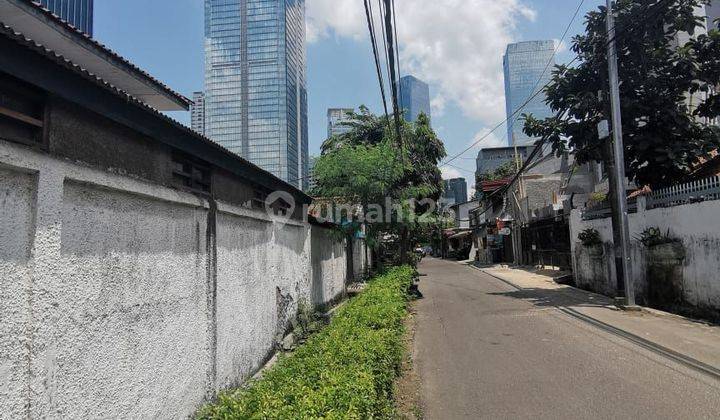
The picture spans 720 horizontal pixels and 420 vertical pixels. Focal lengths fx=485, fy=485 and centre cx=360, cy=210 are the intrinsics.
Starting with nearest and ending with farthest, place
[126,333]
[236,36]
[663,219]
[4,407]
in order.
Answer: [4,407] < [126,333] < [663,219] < [236,36]

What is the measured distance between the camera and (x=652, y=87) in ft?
44.0

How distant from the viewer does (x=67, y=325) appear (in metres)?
3.39

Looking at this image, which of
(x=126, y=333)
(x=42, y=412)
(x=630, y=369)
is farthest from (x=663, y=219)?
(x=42, y=412)

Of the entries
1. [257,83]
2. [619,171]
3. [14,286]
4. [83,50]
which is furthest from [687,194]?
[14,286]

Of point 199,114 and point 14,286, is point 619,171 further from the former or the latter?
point 199,114

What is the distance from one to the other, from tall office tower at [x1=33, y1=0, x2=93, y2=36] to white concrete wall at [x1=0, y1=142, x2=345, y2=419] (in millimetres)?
3780

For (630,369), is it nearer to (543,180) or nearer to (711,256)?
(711,256)

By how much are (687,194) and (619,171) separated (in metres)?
1.93

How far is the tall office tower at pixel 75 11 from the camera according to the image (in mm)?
7082

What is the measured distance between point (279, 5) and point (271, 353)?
669cm

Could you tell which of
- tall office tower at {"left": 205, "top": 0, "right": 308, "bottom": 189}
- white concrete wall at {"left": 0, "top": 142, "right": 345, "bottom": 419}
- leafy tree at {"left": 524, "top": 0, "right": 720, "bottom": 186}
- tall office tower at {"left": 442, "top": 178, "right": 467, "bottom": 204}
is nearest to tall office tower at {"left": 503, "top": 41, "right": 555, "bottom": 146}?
leafy tree at {"left": 524, "top": 0, "right": 720, "bottom": 186}

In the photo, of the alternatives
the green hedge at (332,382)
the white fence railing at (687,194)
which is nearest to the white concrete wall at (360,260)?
the white fence railing at (687,194)

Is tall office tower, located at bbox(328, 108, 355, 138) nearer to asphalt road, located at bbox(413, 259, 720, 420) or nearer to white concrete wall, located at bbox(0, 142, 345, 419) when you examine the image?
asphalt road, located at bbox(413, 259, 720, 420)

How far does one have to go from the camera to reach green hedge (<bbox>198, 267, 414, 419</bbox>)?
3338mm
